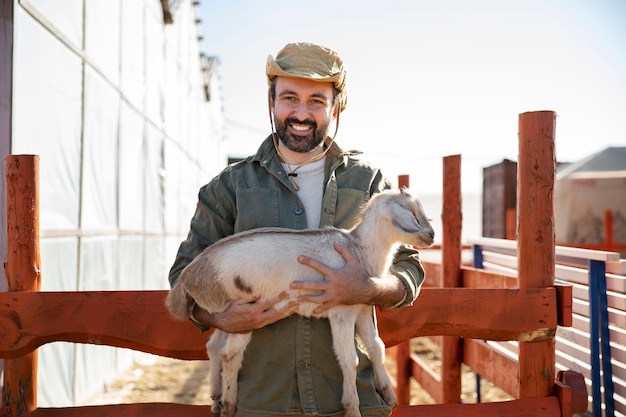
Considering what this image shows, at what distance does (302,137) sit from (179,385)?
5711mm

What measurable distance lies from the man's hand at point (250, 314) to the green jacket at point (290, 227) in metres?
0.12

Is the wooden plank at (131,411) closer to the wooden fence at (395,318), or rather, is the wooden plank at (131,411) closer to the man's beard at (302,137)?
the wooden fence at (395,318)

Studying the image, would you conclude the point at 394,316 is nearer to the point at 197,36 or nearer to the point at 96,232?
the point at 96,232

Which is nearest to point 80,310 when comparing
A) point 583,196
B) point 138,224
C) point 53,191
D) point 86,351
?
point 53,191

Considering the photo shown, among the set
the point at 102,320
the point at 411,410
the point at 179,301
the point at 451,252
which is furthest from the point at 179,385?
the point at 179,301

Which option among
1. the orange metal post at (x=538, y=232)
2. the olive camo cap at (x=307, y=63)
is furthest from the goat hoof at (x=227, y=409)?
the orange metal post at (x=538, y=232)

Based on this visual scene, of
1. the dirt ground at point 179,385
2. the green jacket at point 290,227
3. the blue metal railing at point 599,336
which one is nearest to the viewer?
the green jacket at point 290,227

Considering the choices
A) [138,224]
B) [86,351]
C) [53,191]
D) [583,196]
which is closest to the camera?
[53,191]

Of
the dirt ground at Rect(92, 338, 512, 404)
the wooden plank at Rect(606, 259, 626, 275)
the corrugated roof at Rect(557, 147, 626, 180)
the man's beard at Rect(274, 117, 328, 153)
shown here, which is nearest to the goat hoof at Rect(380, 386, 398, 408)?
the man's beard at Rect(274, 117, 328, 153)

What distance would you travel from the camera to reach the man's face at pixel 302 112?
2.39 m

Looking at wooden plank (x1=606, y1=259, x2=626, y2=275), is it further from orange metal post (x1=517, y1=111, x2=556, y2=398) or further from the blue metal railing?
orange metal post (x1=517, y1=111, x2=556, y2=398)

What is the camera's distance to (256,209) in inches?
95.3

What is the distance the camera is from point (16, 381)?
2.71 m

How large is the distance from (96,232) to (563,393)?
5.38m
